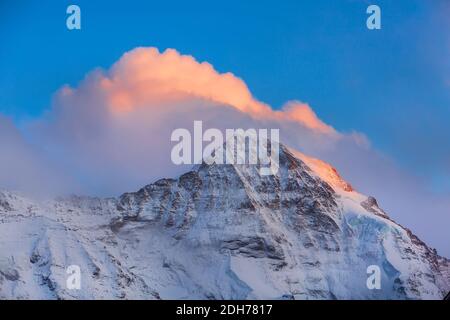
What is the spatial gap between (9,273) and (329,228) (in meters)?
55.8

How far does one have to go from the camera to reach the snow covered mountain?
171625 mm

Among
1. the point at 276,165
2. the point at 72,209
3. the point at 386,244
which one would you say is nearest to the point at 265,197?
the point at 276,165

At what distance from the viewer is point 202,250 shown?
631 feet

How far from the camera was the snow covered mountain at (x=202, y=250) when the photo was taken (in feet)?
563
